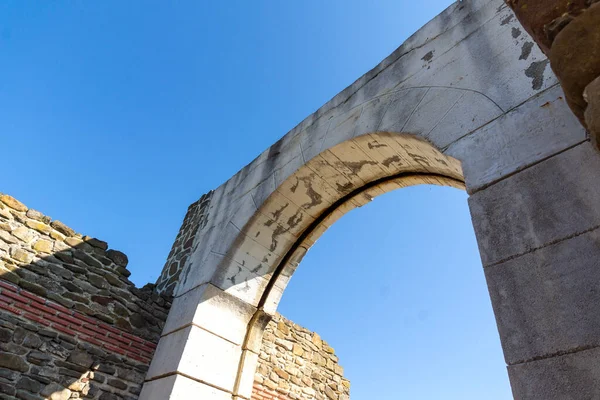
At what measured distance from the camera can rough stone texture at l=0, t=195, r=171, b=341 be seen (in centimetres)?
395

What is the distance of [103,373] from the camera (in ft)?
13.2

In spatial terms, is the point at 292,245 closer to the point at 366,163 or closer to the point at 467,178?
the point at 366,163

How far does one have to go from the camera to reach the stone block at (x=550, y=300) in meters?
1.69

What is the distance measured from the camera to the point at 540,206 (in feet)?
6.75

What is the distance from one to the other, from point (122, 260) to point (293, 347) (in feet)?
9.12

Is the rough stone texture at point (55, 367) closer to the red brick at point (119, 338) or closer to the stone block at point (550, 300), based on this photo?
the red brick at point (119, 338)

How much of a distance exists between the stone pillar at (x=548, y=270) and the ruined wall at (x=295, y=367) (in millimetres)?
4088

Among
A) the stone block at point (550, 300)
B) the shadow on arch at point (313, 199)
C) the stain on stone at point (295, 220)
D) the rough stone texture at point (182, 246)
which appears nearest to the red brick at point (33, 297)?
the rough stone texture at point (182, 246)

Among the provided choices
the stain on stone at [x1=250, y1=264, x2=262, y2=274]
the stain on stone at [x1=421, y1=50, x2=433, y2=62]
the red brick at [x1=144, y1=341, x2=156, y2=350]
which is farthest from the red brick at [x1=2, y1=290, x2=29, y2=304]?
the stain on stone at [x1=421, y1=50, x2=433, y2=62]

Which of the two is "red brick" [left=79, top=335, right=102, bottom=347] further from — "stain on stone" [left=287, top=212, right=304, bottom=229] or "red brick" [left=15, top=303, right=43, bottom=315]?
"stain on stone" [left=287, top=212, right=304, bottom=229]

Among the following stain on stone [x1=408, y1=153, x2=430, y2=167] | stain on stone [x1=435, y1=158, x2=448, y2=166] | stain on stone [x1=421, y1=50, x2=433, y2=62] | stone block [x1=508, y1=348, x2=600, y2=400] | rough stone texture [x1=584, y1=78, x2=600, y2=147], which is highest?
stain on stone [x1=421, y1=50, x2=433, y2=62]

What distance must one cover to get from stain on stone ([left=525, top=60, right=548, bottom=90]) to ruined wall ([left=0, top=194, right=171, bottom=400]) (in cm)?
407

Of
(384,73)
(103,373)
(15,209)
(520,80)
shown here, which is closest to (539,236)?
(520,80)

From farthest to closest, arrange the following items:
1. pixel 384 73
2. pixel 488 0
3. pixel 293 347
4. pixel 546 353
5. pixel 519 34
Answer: pixel 293 347
pixel 384 73
pixel 488 0
pixel 519 34
pixel 546 353
